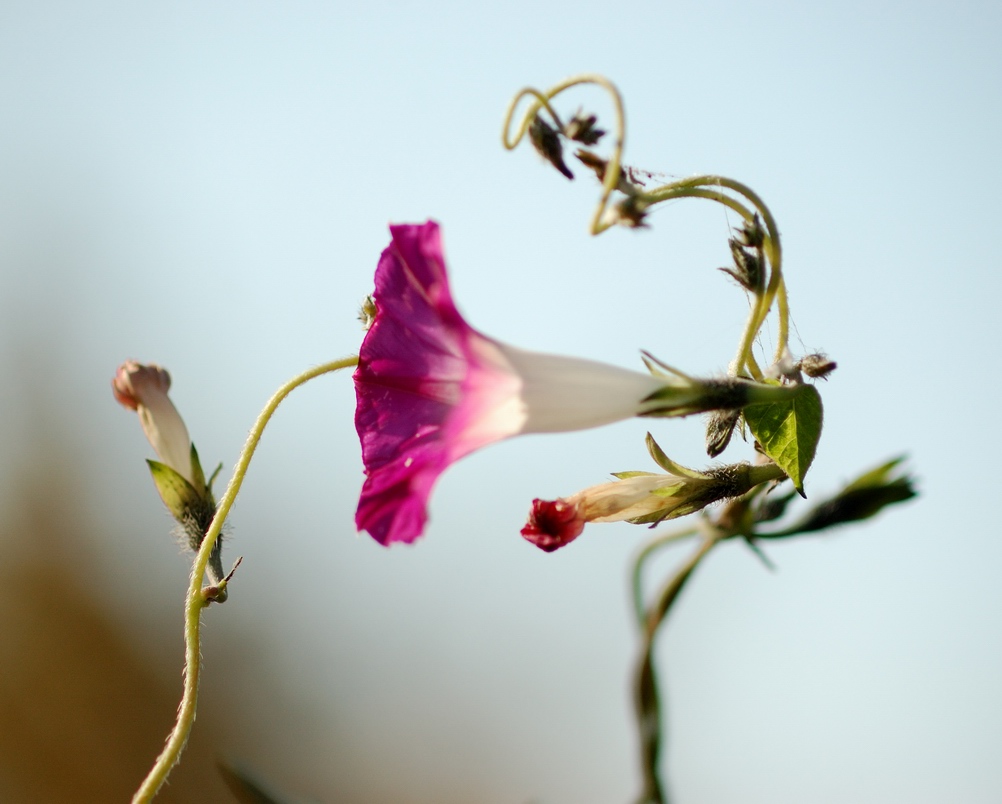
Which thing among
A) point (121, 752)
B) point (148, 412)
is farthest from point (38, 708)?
point (148, 412)

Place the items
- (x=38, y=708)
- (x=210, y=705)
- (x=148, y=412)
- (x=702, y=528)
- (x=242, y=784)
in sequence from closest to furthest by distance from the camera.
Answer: (x=702, y=528), (x=242, y=784), (x=148, y=412), (x=38, y=708), (x=210, y=705)

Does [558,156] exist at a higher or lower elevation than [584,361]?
higher

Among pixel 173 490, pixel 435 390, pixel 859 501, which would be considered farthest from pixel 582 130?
pixel 173 490

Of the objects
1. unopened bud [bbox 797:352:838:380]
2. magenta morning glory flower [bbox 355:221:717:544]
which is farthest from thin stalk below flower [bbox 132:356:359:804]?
unopened bud [bbox 797:352:838:380]

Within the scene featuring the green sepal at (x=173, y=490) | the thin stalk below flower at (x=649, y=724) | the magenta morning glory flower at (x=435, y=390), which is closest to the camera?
the thin stalk below flower at (x=649, y=724)

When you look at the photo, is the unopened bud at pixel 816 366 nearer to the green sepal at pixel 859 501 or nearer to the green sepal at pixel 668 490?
the green sepal at pixel 668 490

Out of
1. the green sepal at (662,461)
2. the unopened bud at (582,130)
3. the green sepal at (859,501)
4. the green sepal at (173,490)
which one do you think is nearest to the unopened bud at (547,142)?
the unopened bud at (582,130)

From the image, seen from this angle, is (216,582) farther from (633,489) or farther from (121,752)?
(121,752)
